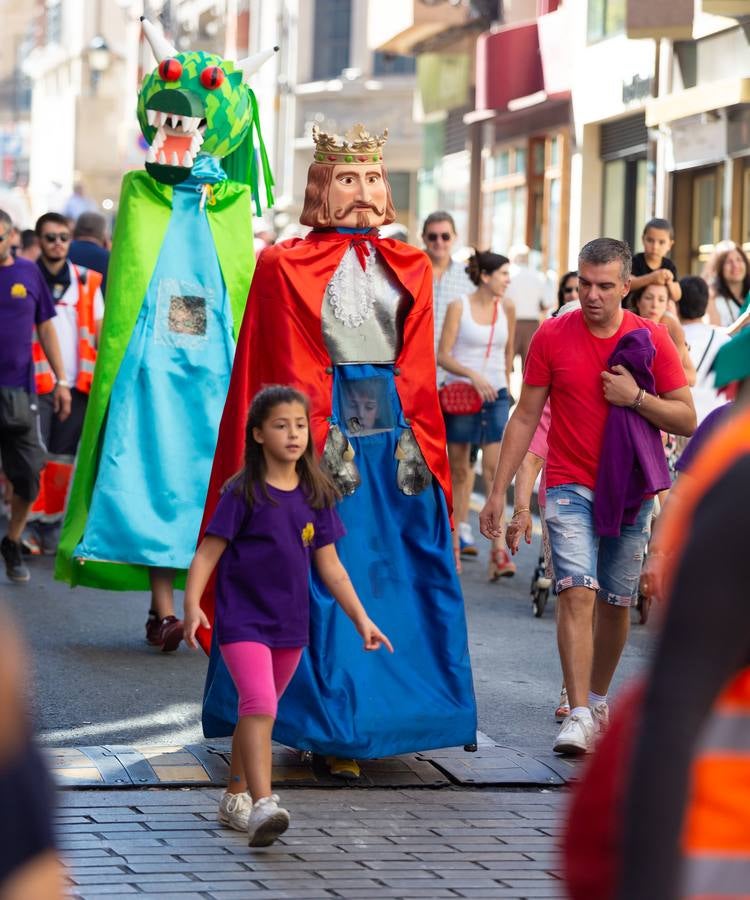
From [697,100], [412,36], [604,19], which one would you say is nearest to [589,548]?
[697,100]

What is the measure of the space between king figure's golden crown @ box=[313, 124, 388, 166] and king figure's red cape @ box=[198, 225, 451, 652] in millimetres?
246

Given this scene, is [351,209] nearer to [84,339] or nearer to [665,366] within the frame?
[665,366]

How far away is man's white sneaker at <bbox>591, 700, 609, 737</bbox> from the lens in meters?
6.92

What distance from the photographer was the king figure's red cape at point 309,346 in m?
6.39

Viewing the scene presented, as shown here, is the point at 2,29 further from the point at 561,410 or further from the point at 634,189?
the point at 561,410

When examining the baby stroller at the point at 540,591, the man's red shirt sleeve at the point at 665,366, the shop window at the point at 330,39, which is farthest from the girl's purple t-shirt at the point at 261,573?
the shop window at the point at 330,39

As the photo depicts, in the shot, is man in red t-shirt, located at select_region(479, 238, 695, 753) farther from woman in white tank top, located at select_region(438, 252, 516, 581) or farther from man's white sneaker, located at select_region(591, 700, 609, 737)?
woman in white tank top, located at select_region(438, 252, 516, 581)

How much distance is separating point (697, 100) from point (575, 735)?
1436 cm

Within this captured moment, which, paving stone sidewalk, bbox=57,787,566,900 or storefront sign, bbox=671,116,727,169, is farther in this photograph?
storefront sign, bbox=671,116,727,169

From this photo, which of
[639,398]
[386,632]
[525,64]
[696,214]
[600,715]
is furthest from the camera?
[525,64]

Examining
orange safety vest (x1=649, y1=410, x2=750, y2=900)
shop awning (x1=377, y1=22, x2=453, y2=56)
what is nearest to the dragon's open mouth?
orange safety vest (x1=649, y1=410, x2=750, y2=900)

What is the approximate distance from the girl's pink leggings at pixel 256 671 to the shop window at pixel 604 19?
18851mm

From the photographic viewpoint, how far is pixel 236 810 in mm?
5613

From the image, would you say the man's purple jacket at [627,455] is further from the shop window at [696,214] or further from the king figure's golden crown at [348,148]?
the shop window at [696,214]
